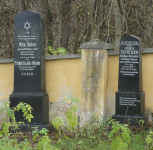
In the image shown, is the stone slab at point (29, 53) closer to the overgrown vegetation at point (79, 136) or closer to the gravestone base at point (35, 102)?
the gravestone base at point (35, 102)

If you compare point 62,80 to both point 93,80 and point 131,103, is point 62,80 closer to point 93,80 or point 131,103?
point 93,80

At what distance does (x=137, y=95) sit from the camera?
253 inches

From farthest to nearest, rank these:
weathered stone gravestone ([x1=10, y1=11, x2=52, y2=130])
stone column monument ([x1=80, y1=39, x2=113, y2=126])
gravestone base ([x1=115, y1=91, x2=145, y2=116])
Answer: weathered stone gravestone ([x1=10, y1=11, x2=52, y2=130]) < stone column monument ([x1=80, y1=39, x2=113, y2=126]) < gravestone base ([x1=115, y1=91, x2=145, y2=116])

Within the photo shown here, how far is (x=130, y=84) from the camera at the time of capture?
653 cm

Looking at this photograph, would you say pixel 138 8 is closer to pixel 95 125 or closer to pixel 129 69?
pixel 129 69

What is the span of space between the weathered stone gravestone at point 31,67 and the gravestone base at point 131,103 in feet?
5.89

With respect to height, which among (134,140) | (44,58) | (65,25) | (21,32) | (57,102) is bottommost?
(134,140)

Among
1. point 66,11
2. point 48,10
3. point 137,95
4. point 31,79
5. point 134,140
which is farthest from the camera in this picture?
point 66,11

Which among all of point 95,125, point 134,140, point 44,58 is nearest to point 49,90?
point 44,58

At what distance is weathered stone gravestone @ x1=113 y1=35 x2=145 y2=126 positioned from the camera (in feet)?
21.1

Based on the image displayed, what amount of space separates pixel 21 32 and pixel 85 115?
2.63m

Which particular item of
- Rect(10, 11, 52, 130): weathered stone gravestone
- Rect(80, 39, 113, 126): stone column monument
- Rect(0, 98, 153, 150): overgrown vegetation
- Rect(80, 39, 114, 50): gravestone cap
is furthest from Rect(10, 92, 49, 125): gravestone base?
Rect(80, 39, 114, 50): gravestone cap

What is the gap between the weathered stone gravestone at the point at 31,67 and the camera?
6.80m

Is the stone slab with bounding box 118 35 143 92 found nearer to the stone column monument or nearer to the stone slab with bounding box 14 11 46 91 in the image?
the stone column monument
